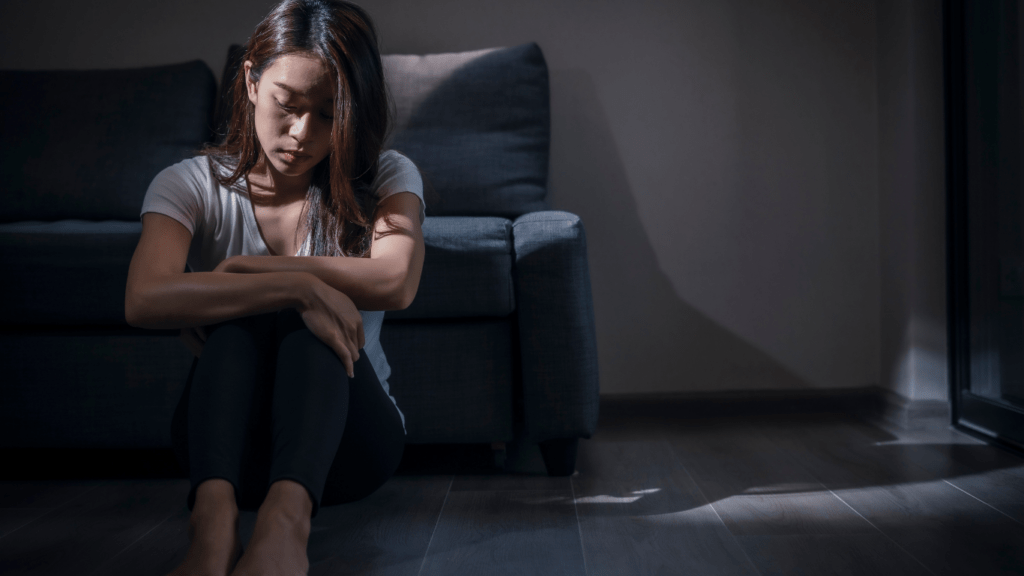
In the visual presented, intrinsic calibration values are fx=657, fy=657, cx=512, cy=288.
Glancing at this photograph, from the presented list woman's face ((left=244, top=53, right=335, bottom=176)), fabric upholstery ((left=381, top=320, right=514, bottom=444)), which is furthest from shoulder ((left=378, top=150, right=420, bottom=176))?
fabric upholstery ((left=381, top=320, right=514, bottom=444))

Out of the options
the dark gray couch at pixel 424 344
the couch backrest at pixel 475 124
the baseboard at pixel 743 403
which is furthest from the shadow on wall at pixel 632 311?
the dark gray couch at pixel 424 344

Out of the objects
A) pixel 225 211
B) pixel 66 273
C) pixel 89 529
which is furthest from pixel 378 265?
pixel 66 273

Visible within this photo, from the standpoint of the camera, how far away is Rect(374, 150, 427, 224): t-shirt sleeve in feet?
3.41

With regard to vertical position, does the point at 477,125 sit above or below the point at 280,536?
above

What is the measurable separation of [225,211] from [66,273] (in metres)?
0.52

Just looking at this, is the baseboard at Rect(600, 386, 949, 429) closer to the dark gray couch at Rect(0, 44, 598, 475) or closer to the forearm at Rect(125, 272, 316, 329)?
the dark gray couch at Rect(0, 44, 598, 475)

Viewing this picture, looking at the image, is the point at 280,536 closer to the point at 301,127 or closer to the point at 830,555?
the point at 301,127

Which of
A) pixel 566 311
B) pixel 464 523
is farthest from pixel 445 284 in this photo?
pixel 464 523

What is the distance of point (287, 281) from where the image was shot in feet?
2.86

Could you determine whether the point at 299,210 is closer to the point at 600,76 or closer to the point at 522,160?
the point at 522,160

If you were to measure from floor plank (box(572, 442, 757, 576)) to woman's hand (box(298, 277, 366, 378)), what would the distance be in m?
0.43

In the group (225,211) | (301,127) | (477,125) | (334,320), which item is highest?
(477,125)

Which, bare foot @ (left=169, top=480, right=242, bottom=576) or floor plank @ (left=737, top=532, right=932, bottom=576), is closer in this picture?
bare foot @ (left=169, top=480, right=242, bottom=576)

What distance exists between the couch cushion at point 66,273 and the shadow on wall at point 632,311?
47.9 inches
